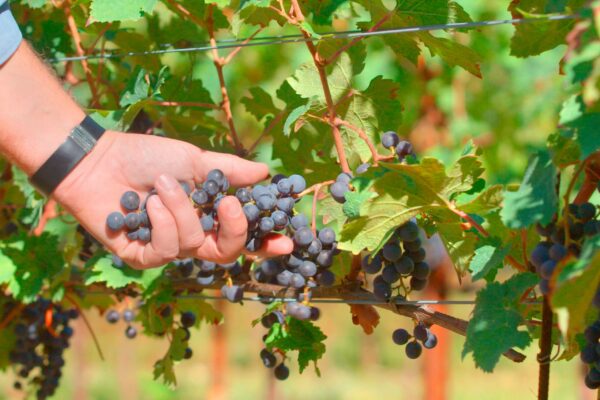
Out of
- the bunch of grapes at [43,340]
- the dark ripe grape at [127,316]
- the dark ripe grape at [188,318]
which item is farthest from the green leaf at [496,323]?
the bunch of grapes at [43,340]

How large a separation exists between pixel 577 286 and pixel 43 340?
1849 mm

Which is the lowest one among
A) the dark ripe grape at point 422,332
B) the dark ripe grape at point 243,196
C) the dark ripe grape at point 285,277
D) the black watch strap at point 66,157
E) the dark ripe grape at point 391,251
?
the dark ripe grape at point 422,332

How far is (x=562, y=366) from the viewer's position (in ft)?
33.1

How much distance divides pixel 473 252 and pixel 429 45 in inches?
16.0

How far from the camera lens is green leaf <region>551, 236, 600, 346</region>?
1.04 m

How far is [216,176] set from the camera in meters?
1.59

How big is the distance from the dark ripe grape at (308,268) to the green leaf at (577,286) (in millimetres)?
604

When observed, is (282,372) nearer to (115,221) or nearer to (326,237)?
(326,237)

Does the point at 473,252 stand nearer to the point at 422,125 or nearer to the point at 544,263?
the point at 544,263

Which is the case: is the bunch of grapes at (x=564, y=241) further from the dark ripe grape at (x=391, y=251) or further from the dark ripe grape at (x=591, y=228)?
the dark ripe grape at (x=391, y=251)

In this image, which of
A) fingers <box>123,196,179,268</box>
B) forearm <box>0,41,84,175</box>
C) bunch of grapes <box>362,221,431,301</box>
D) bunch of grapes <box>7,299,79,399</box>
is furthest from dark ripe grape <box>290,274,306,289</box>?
bunch of grapes <box>7,299,79,399</box>

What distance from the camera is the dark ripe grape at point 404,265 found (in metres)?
1.55

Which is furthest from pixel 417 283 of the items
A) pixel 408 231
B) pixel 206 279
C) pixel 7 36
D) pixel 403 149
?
pixel 7 36

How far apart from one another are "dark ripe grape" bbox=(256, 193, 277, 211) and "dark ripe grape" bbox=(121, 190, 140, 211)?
23cm
